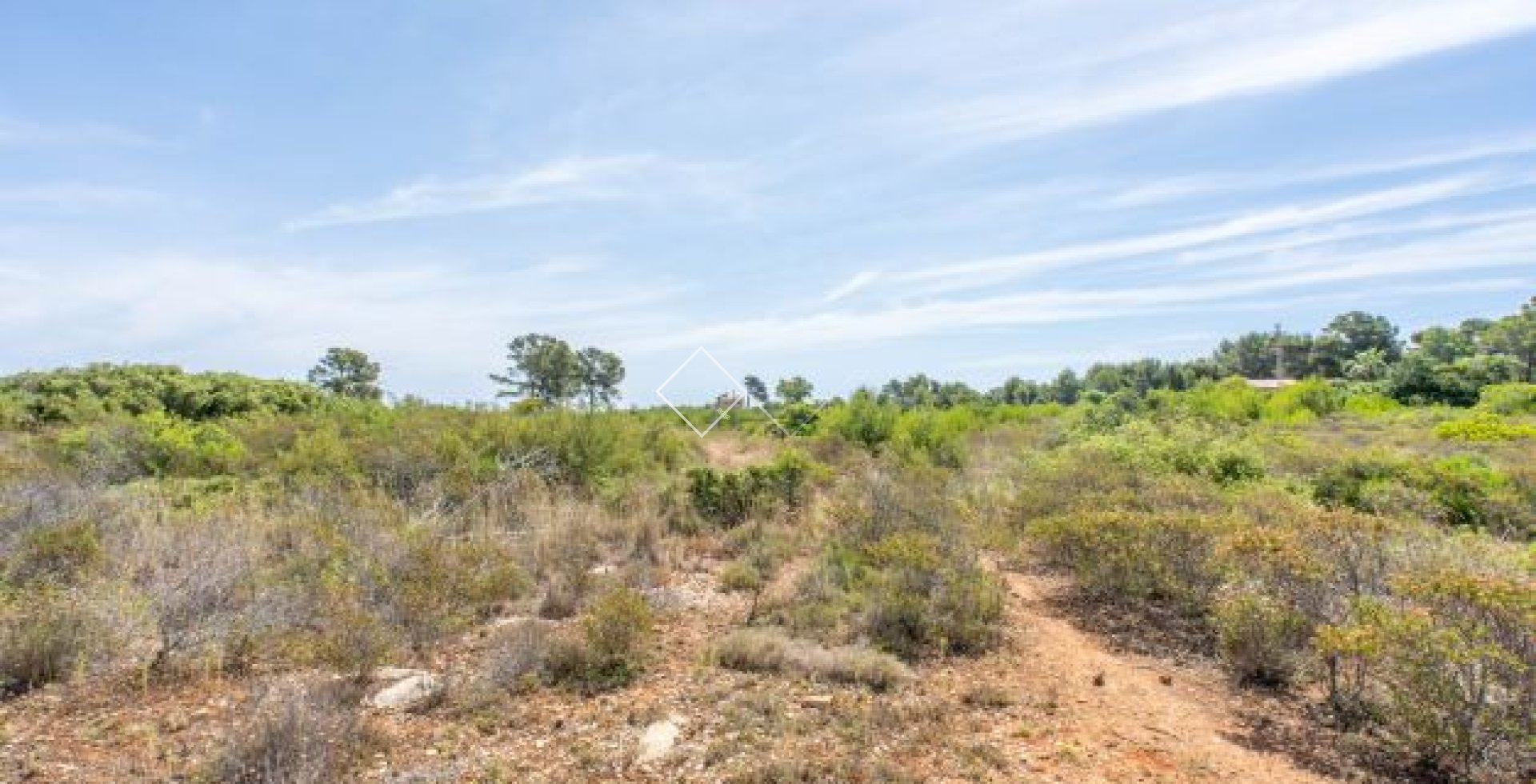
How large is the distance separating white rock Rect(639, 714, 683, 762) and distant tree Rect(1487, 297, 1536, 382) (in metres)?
49.1

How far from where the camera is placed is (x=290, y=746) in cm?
387

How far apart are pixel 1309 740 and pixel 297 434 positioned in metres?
13.0

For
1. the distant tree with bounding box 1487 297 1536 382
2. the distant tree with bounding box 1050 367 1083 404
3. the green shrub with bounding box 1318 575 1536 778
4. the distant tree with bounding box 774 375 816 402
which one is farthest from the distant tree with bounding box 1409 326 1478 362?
the green shrub with bounding box 1318 575 1536 778

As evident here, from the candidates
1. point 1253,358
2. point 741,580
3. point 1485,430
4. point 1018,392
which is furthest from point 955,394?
point 1253,358

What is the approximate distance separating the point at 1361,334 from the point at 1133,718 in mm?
61811

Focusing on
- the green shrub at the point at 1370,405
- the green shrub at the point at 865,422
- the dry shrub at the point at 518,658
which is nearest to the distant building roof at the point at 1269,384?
the green shrub at the point at 1370,405

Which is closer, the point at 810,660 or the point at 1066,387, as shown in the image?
the point at 810,660

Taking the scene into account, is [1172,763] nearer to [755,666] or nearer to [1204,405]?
[755,666]

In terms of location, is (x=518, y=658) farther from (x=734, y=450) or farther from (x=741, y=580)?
(x=734, y=450)

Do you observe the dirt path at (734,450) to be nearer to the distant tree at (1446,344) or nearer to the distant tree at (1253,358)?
the distant tree at (1446,344)

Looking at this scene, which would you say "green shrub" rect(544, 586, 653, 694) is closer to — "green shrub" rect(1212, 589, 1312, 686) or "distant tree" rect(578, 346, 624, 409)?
"green shrub" rect(1212, 589, 1312, 686)

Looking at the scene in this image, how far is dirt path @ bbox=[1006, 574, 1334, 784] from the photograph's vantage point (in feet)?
13.7

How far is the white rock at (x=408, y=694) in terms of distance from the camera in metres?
4.84

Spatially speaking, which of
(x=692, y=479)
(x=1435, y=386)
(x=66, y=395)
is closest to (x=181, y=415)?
(x=66, y=395)
